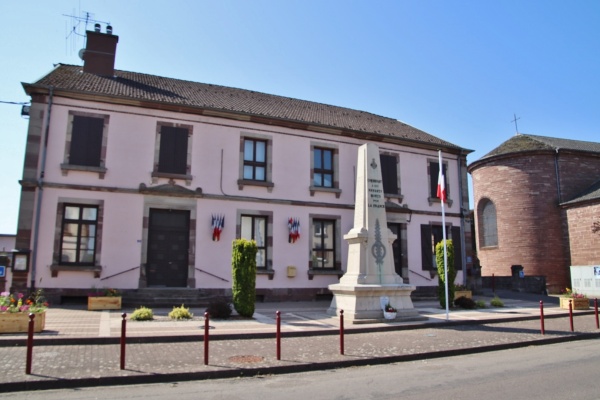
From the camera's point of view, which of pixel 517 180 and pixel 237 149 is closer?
pixel 237 149

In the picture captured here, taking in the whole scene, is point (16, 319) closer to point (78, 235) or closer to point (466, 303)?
point (78, 235)

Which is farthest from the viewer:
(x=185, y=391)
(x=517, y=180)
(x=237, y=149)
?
(x=517, y=180)

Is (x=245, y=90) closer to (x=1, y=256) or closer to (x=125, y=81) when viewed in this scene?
(x=125, y=81)

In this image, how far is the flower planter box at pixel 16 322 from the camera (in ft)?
32.8

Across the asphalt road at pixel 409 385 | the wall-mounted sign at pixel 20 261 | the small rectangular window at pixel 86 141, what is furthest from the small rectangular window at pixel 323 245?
the asphalt road at pixel 409 385

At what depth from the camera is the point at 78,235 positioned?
16219 mm

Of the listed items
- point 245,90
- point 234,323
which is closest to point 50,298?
point 234,323

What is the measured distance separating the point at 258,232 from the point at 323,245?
3084mm

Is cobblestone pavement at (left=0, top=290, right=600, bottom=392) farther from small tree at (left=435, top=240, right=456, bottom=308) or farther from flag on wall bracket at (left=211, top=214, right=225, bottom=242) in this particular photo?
flag on wall bracket at (left=211, top=214, right=225, bottom=242)

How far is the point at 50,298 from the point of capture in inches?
606

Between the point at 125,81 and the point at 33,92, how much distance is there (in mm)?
4163

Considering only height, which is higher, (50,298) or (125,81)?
(125,81)

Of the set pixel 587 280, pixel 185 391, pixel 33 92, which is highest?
pixel 33 92

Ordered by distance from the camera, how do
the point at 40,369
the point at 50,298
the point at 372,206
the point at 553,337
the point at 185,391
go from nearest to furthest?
1. the point at 185,391
2. the point at 40,369
3. the point at 553,337
4. the point at 372,206
5. the point at 50,298
